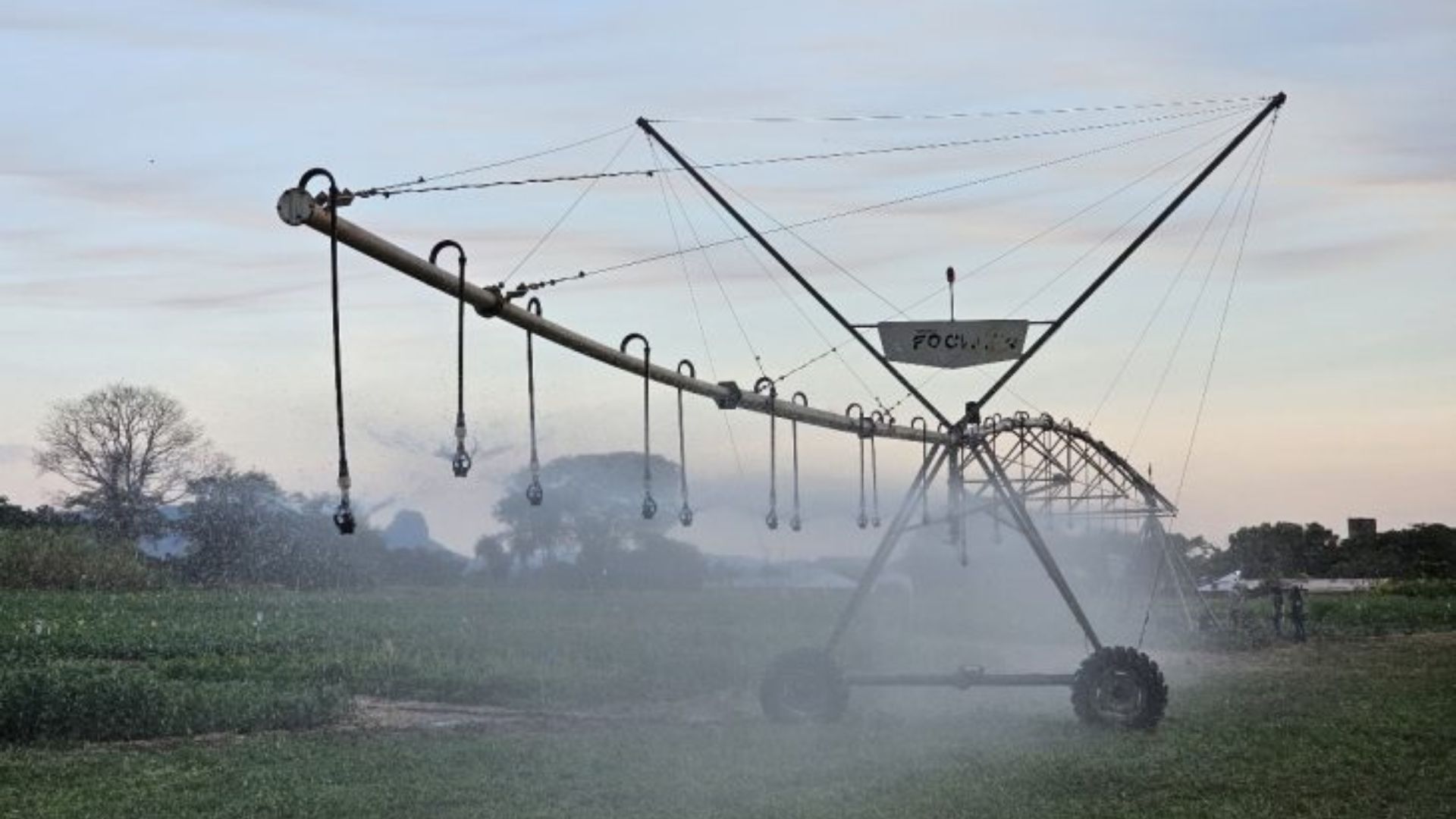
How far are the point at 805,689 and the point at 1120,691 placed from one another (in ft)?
15.5

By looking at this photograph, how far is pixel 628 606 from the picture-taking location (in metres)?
65.8

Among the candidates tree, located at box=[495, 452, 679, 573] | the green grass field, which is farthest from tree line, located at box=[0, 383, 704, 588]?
the green grass field

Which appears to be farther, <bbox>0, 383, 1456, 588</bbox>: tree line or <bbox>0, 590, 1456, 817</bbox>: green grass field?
<bbox>0, 383, 1456, 588</bbox>: tree line

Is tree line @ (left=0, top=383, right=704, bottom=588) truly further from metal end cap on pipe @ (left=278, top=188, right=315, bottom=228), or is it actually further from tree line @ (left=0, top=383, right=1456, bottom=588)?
metal end cap on pipe @ (left=278, top=188, right=315, bottom=228)

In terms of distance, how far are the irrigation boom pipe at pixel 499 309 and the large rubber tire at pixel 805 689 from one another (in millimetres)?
3797

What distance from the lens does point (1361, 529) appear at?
100 meters

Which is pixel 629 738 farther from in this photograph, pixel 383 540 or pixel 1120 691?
pixel 383 540

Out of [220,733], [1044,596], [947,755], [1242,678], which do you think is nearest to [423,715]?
[220,733]

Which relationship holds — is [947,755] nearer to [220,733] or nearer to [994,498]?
[994,498]

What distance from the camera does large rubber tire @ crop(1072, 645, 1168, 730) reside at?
25.5 metres

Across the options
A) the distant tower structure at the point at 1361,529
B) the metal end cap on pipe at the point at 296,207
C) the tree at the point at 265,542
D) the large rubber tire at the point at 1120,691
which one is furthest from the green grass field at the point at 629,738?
the distant tower structure at the point at 1361,529

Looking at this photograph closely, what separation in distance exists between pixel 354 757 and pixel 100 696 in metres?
5.76

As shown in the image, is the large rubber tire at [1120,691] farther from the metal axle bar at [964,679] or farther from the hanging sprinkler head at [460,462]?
the hanging sprinkler head at [460,462]

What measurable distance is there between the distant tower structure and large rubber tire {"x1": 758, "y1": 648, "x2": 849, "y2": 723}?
80109 millimetres
